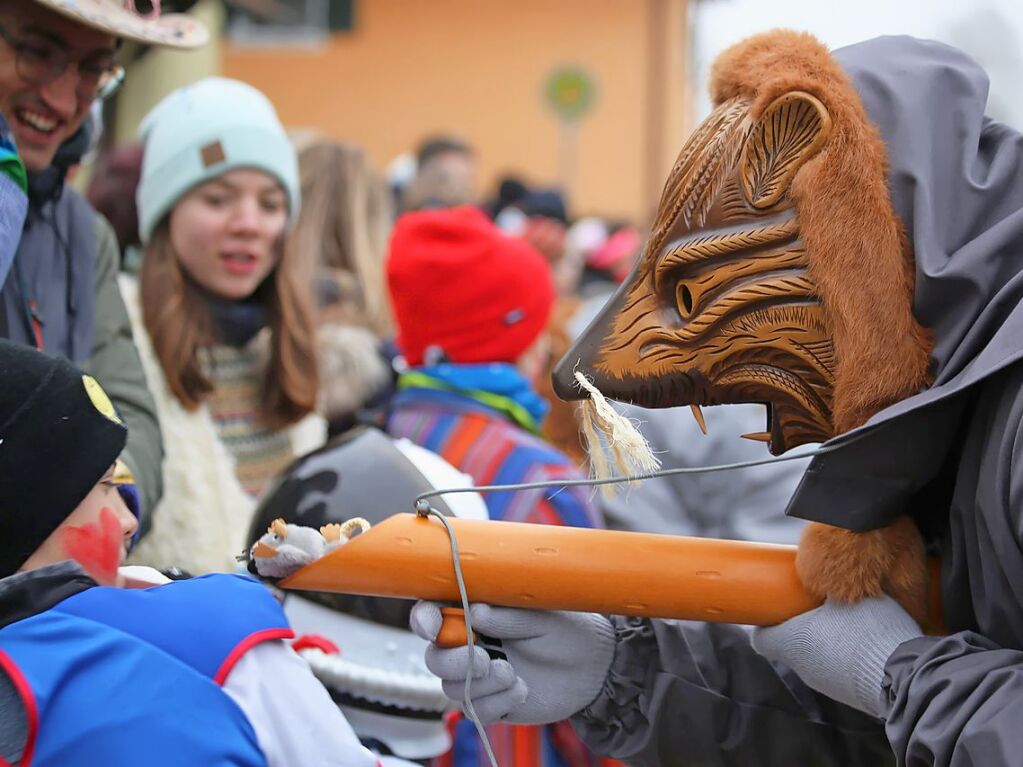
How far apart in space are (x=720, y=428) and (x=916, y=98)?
160 cm

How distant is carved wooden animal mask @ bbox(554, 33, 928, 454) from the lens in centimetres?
149

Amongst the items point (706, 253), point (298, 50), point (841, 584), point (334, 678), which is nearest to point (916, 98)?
point (706, 253)

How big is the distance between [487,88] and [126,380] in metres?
11.1

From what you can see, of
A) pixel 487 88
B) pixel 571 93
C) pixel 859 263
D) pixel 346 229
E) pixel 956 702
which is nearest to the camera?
pixel 956 702

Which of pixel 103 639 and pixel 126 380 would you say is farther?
pixel 126 380

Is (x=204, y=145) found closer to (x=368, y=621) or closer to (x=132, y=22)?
(x=132, y=22)

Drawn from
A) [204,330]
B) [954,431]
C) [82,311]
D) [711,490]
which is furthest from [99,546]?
[711,490]

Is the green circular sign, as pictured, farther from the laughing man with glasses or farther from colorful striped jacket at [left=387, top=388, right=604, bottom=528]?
the laughing man with glasses

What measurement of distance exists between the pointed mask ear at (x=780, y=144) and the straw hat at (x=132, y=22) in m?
1.11

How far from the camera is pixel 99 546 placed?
1.60m

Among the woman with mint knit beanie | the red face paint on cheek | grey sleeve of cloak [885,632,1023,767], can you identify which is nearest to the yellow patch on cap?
the red face paint on cheek

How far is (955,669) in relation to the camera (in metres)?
1.40

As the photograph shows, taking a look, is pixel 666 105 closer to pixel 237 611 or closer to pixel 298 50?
pixel 298 50

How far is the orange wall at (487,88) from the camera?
12.9 metres
